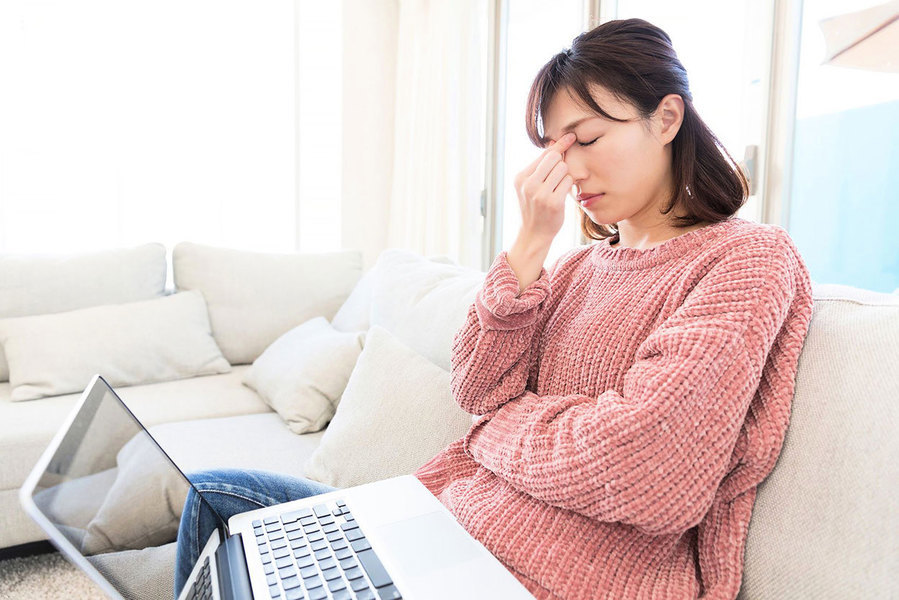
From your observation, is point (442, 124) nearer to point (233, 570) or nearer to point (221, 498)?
point (221, 498)

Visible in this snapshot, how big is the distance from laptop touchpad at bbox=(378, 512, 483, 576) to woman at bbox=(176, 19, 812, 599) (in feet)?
0.23

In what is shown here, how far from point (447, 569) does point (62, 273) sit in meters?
2.12

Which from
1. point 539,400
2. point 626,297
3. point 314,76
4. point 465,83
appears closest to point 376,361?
point 539,400

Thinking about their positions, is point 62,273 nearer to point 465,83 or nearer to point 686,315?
A: point 465,83

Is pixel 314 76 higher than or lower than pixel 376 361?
higher

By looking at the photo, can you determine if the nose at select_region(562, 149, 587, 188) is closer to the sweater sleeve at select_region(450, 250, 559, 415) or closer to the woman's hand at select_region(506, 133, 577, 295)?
the woman's hand at select_region(506, 133, 577, 295)

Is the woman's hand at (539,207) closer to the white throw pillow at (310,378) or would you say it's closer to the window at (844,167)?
the white throw pillow at (310,378)

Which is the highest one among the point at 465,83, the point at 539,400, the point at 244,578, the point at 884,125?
the point at 465,83

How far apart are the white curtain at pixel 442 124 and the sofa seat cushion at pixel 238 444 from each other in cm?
151

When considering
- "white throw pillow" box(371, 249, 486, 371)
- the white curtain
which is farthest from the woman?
the white curtain

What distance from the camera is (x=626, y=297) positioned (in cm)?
93

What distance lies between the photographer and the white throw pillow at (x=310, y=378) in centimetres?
175

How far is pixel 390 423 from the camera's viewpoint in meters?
1.34

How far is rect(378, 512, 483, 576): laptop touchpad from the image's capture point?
709mm
